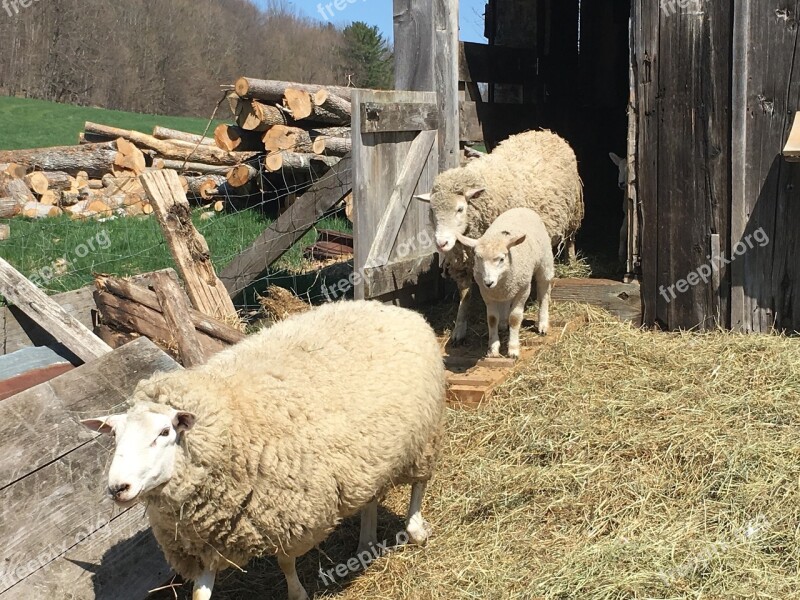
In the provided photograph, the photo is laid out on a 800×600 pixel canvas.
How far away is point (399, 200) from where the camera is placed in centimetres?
686

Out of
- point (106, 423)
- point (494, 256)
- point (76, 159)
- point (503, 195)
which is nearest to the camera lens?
point (106, 423)

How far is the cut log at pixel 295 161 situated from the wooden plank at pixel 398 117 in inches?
112

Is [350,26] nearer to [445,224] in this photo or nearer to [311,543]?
[445,224]

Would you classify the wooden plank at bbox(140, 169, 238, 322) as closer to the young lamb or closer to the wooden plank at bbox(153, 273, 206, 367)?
the wooden plank at bbox(153, 273, 206, 367)

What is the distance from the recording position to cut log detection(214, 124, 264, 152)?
35.2 feet

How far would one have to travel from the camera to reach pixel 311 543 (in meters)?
3.51

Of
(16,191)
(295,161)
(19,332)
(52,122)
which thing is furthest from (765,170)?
(52,122)

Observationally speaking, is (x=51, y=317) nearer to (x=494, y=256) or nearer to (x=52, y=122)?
(x=494, y=256)

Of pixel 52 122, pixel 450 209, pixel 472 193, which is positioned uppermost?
pixel 52 122

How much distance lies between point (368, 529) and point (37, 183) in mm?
11244

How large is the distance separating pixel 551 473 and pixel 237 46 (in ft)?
168

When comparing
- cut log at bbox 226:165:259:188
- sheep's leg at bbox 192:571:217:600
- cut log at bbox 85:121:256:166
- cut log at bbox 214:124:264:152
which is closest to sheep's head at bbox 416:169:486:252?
sheep's leg at bbox 192:571:217:600

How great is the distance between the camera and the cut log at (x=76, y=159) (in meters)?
14.1

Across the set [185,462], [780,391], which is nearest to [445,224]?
[780,391]
